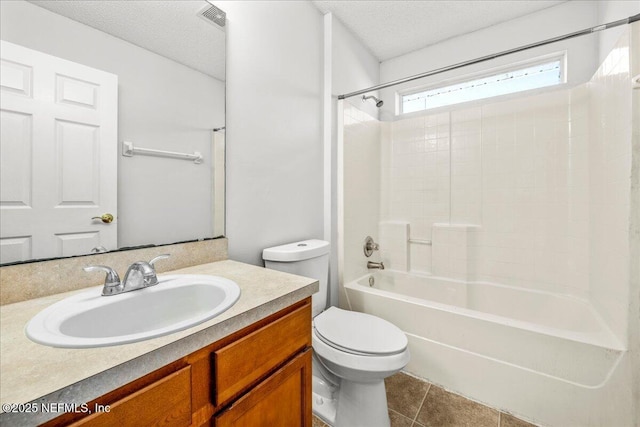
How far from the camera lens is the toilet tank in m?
1.40

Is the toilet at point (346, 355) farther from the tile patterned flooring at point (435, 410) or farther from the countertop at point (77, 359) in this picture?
the countertop at point (77, 359)

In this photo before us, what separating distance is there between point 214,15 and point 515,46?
2.20 metres

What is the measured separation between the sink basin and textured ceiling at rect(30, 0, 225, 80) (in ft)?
2.93

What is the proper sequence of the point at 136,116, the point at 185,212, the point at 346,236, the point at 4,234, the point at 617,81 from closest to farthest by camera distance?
1. the point at 4,234
2. the point at 136,116
3. the point at 185,212
4. the point at 617,81
5. the point at 346,236

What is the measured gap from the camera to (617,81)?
4.41 ft

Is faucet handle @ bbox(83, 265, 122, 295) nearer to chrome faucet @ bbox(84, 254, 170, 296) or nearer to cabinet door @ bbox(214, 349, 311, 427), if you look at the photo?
chrome faucet @ bbox(84, 254, 170, 296)

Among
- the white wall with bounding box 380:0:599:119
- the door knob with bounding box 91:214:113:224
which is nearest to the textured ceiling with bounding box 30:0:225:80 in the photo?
the door knob with bounding box 91:214:113:224

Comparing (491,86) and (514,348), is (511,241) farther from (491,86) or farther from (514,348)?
(491,86)

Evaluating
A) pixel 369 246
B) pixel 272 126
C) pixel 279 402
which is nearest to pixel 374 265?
pixel 369 246

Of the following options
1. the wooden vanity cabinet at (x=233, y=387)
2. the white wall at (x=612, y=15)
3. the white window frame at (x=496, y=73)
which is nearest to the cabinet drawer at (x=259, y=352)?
the wooden vanity cabinet at (x=233, y=387)

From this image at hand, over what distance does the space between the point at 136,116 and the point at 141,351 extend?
0.87 meters

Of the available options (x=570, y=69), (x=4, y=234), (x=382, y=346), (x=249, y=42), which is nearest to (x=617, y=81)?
(x=570, y=69)

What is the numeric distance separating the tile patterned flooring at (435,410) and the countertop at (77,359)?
1.13m

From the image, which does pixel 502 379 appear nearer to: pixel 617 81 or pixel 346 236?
pixel 346 236
